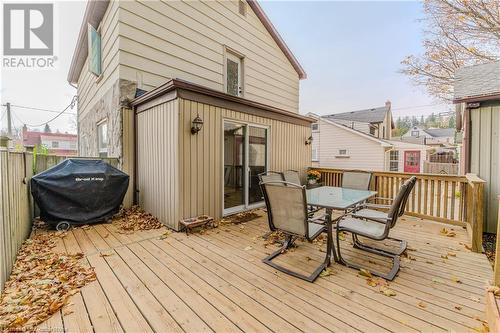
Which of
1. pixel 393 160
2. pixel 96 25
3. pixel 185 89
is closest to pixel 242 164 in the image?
pixel 185 89

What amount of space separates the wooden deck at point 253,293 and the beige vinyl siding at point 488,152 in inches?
67.8

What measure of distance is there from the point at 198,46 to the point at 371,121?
15.4 metres

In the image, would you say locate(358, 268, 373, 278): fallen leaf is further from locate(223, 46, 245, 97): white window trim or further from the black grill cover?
locate(223, 46, 245, 97): white window trim

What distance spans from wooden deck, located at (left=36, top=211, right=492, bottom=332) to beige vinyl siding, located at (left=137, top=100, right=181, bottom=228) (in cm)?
93

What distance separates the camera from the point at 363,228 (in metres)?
2.80

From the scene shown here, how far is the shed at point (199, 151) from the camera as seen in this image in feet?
13.1

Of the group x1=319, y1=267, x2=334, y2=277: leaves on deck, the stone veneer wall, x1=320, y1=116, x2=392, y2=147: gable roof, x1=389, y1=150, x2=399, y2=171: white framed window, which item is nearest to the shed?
the stone veneer wall

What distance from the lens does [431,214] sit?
480cm

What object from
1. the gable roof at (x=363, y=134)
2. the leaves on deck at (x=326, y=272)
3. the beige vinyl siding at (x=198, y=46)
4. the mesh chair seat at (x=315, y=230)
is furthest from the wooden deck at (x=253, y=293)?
the gable roof at (x=363, y=134)

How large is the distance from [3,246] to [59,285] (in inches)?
25.9

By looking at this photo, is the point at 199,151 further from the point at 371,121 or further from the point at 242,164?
the point at 371,121

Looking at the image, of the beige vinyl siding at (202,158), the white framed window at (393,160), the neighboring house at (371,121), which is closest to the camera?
the beige vinyl siding at (202,158)

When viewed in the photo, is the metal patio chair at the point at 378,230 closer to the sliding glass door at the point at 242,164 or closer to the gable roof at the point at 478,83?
the sliding glass door at the point at 242,164

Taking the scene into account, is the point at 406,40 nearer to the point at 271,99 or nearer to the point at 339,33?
the point at 339,33
